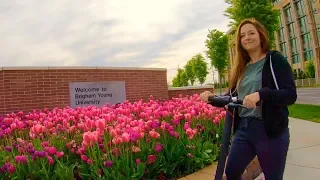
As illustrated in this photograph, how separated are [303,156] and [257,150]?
3387 mm

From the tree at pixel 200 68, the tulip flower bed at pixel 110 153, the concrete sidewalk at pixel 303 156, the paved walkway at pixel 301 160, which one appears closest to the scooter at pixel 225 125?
the tulip flower bed at pixel 110 153

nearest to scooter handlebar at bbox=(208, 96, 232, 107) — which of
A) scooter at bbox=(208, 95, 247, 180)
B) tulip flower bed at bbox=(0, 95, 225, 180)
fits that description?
scooter at bbox=(208, 95, 247, 180)

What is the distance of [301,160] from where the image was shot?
4953mm

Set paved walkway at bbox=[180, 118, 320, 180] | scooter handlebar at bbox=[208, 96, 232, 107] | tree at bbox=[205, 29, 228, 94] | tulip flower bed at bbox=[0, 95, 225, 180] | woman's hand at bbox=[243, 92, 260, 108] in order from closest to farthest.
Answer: woman's hand at bbox=[243, 92, 260, 108] < scooter handlebar at bbox=[208, 96, 232, 107] < tulip flower bed at bbox=[0, 95, 225, 180] < paved walkway at bbox=[180, 118, 320, 180] < tree at bbox=[205, 29, 228, 94]

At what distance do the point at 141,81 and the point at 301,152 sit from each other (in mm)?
7682

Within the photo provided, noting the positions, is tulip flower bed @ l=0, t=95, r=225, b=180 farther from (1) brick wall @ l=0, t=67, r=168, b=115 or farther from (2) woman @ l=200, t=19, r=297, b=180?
(1) brick wall @ l=0, t=67, r=168, b=115

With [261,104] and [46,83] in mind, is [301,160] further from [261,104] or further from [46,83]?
[46,83]

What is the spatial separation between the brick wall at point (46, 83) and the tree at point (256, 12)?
9.35m

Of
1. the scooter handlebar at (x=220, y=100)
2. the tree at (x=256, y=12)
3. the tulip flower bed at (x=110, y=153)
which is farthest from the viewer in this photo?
the tree at (x=256, y=12)

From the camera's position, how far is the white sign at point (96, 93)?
1092cm

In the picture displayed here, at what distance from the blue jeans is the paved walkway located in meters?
1.33

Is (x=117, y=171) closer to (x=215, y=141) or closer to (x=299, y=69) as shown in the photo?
(x=215, y=141)

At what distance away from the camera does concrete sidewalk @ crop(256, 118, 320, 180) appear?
429 centimetres

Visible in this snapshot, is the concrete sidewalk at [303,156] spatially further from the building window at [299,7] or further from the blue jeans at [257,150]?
the building window at [299,7]
